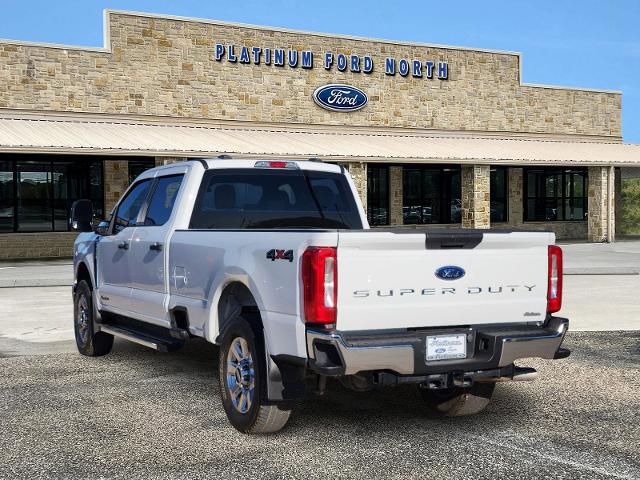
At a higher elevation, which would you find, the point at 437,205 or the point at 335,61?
the point at 335,61

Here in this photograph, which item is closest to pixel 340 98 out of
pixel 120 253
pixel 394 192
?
pixel 394 192

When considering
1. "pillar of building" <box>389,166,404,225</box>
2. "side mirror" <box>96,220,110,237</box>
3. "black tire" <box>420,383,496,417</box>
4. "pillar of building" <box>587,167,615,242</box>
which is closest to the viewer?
"black tire" <box>420,383,496,417</box>

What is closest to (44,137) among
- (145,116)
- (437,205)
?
(145,116)

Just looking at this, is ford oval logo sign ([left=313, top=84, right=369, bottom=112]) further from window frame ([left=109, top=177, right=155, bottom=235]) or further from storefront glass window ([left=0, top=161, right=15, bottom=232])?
window frame ([left=109, top=177, right=155, bottom=235])

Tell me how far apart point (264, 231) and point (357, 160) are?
21087 millimetres

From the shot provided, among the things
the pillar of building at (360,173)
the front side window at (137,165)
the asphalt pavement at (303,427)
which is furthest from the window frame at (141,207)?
the front side window at (137,165)

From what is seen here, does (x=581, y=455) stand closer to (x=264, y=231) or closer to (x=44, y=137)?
(x=264, y=231)

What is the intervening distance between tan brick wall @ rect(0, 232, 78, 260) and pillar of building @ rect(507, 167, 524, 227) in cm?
1779

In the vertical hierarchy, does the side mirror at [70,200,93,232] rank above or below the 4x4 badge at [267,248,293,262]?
above

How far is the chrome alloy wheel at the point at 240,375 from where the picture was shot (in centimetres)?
626

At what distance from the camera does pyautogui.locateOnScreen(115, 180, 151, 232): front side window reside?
883 centimetres

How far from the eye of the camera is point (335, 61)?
3169 centimetres

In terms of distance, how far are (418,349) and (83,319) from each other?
538 cm

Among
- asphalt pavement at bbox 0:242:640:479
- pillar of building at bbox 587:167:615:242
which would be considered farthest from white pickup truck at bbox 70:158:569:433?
pillar of building at bbox 587:167:615:242
